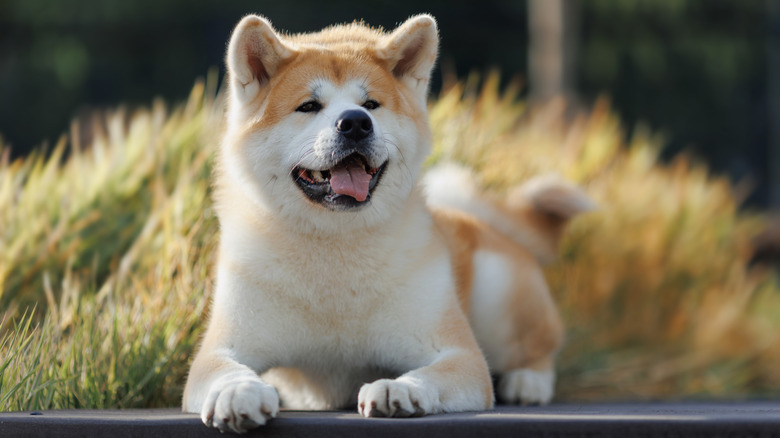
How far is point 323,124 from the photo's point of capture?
9.67 ft

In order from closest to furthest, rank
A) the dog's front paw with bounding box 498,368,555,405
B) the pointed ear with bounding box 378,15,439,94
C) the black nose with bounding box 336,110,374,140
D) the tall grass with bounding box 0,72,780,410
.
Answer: the black nose with bounding box 336,110,374,140 < the pointed ear with bounding box 378,15,439,94 < the tall grass with bounding box 0,72,780,410 < the dog's front paw with bounding box 498,368,555,405

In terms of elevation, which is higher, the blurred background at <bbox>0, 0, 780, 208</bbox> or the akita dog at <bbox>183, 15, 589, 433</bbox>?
the blurred background at <bbox>0, 0, 780, 208</bbox>

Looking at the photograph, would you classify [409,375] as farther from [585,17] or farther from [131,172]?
[585,17]

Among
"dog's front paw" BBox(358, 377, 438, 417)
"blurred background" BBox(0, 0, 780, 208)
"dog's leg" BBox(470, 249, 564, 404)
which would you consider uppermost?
"blurred background" BBox(0, 0, 780, 208)

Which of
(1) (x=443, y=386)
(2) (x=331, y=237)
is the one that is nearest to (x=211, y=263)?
(2) (x=331, y=237)

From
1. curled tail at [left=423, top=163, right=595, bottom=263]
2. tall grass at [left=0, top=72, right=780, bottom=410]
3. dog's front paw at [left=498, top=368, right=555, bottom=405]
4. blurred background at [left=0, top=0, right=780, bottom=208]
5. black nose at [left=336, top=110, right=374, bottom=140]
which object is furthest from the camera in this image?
blurred background at [left=0, top=0, right=780, bottom=208]

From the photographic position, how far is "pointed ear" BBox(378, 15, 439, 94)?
128 inches

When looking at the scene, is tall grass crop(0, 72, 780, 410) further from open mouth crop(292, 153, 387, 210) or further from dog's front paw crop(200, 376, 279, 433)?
open mouth crop(292, 153, 387, 210)

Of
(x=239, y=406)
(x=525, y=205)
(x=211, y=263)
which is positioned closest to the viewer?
(x=239, y=406)

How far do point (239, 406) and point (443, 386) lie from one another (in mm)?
702

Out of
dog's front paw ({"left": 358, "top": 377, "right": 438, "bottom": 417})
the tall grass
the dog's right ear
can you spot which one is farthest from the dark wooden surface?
the dog's right ear

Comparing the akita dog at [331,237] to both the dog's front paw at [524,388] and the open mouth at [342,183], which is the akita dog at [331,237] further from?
the dog's front paw at [524,388]

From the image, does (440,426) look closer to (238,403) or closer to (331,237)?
(238,403)

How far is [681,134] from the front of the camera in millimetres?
17500
